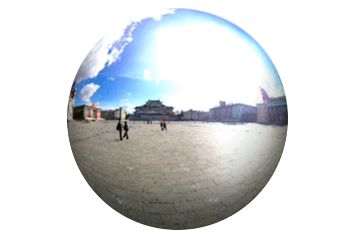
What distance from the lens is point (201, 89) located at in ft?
14.3

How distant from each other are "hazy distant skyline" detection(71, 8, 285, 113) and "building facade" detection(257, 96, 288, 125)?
0.21 metres

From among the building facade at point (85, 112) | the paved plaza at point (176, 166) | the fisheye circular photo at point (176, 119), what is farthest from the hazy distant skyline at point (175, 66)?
the paved plaza at point (176, 166)

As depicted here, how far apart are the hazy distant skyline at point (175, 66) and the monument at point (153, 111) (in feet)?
0.30

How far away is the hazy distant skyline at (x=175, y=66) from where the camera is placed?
4324 mm

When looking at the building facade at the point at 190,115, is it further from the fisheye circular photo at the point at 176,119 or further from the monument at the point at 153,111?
the monument at the point at 153,111

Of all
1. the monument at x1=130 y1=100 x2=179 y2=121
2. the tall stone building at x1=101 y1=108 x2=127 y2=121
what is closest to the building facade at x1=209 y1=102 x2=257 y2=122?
the monument at x1=130 y1=100 x2=179 y2=121

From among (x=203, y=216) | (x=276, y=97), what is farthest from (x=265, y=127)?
(x=203, y=216)

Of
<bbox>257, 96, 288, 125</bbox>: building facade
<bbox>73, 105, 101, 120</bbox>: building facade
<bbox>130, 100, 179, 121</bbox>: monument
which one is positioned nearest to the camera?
<bbox>130, 100, 179, 121</bbox>: monument

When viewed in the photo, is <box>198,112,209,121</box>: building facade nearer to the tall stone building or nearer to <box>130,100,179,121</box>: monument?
<box>130,100,179,121</box>: monument

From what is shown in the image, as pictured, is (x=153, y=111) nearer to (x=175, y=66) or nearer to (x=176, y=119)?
(x=176, y=119)

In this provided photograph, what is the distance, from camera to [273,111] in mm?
5285

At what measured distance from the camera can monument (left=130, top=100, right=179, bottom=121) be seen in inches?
167

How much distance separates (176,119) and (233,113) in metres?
1.27

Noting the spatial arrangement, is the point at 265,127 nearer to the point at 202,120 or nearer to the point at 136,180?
the point at 202,120
